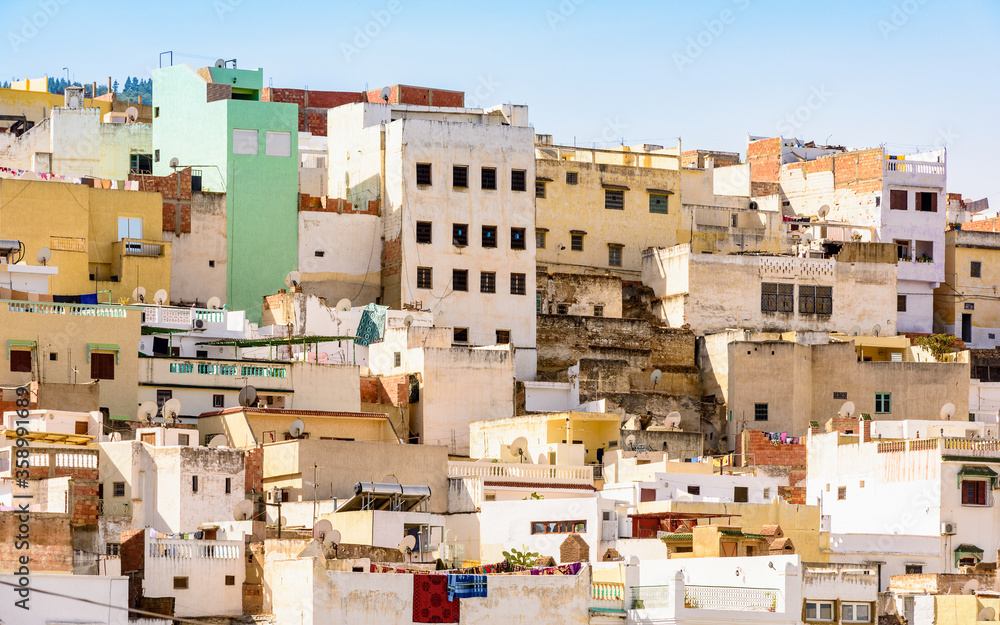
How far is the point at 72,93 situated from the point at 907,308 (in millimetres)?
27846

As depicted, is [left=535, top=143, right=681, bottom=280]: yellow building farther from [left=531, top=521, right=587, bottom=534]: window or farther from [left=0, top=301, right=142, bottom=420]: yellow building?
[left=531, top=521, right=587, bottom=534]: window

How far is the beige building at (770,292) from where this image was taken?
61.4 m

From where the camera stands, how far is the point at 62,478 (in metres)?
37.8

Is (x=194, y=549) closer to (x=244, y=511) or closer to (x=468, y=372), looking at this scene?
(x=244, y=511)

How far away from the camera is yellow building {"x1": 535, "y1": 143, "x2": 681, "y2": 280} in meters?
64.3

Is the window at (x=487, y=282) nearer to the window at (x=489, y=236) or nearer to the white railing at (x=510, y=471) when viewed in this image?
the window at (x=489, y=236)

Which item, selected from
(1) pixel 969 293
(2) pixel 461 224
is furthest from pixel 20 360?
(1) pixel 969 293

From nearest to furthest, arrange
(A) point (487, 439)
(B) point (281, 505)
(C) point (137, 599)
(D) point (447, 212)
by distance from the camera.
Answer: (C) point (137, 599) < (B) point (281, 505) < (A) point (487, 439) < (D) point (447, 212)

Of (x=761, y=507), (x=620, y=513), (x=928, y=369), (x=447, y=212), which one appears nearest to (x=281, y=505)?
(x=620, y=513)

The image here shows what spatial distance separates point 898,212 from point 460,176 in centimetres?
1623

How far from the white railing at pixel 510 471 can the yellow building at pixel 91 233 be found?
535 inches

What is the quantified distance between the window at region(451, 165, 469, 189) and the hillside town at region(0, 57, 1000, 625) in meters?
0.09

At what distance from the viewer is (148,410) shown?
157 ft

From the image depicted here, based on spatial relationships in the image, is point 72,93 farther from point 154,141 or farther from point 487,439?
point 487,439
